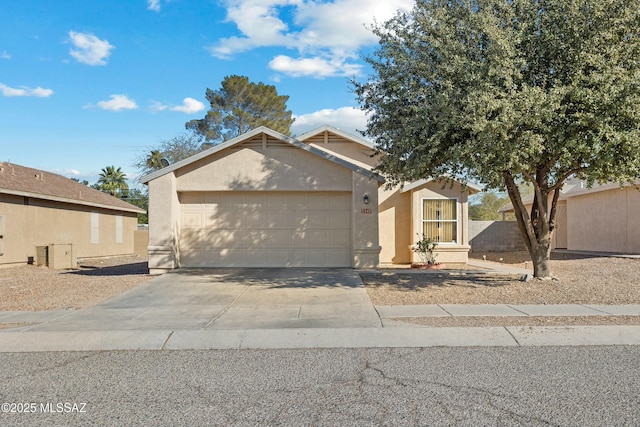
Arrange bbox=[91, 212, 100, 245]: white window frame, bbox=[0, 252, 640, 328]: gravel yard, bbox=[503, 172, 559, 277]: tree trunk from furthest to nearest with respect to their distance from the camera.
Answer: bbox=[91, 212, 100, 245]: white window frame → bbox=[503, 172, 559, 277]: tree trunk → bbox=[0, 252, 640, 328]: gravel yard

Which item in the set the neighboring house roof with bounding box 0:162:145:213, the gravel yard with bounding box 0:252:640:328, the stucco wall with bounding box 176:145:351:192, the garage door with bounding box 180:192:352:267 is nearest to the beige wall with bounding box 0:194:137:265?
the neighboring house roof with bounding box 0:162:145:213

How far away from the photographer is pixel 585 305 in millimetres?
9836

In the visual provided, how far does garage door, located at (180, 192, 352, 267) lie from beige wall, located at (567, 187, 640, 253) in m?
11.9

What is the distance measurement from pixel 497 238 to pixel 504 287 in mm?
Answer: 13824

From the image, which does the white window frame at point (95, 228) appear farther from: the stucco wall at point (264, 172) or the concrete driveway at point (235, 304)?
the concrete driveway at point (235, 304)

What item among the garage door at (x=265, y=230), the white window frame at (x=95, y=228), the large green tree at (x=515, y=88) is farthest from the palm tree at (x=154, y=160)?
the large green tree at (x=515, y=88)

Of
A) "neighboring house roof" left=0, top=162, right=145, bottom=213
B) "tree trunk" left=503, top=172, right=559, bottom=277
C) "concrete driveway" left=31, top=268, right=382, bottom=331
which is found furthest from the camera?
"neighboring house roof" left=0, top=162, right=145, bottom=213

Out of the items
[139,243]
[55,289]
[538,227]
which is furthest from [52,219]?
[538,227]

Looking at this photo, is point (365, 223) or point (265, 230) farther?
point (265, 230)

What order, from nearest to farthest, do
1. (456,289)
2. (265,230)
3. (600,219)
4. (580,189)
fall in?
(456,289)
(265,230)
(600,219)
(580,189)

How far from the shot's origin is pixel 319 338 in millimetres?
7574

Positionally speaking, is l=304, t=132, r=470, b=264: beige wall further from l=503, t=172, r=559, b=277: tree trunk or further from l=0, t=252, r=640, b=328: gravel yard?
l=503, t=172, r=559, b=277: tree trunk

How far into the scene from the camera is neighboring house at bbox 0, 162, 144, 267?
18.2 metres

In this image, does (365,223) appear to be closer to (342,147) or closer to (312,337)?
(342,147)
